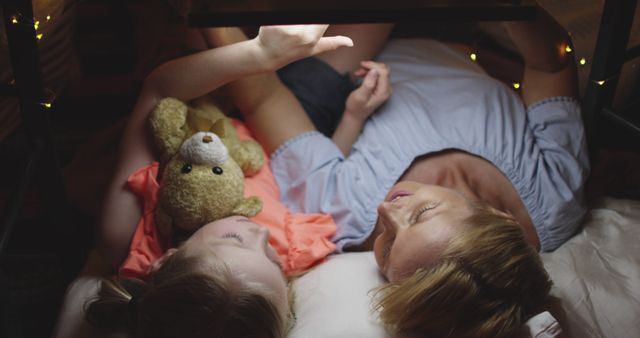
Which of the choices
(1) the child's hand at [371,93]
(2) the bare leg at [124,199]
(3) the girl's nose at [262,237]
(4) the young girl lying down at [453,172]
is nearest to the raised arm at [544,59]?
(4) the young girl lying down at [453,172]

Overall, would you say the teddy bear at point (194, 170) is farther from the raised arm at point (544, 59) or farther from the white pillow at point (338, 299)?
the raised arm at point (544, 59)

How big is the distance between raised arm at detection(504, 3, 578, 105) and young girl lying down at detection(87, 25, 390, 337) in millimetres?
307

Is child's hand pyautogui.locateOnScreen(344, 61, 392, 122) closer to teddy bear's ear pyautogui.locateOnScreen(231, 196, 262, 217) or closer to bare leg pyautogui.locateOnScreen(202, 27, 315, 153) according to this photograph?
bare leg pyautogui.locateOnScreen(202, 27, 315, 153)

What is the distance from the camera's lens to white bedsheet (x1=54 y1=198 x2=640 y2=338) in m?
1.03

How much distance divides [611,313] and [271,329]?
0.53 metres

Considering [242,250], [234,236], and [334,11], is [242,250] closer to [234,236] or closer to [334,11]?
[234,236]

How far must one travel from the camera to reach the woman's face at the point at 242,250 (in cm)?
98

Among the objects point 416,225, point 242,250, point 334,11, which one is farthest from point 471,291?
point 334,11

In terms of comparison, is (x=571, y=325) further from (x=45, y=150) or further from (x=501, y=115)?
(x=45, y=150)

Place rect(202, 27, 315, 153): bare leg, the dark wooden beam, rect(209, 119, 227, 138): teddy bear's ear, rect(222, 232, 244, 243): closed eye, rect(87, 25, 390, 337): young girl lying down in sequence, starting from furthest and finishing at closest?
rect(202, 27, 315, 153): bare leg, rect(209, 119, 227, 138): teddy bear's ear, rect(222, 232, 244, 243): closed eye, rect(87, 25, 390, 337): young girl lying down, the dark wooden beam

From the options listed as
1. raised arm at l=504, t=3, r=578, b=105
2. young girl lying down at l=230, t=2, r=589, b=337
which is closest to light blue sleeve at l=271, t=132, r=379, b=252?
young girl lying down at l=230, t=2, r=589, b=337

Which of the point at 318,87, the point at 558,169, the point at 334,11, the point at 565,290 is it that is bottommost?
the point at 565,290

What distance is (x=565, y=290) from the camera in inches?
43.4

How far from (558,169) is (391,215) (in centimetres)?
36
